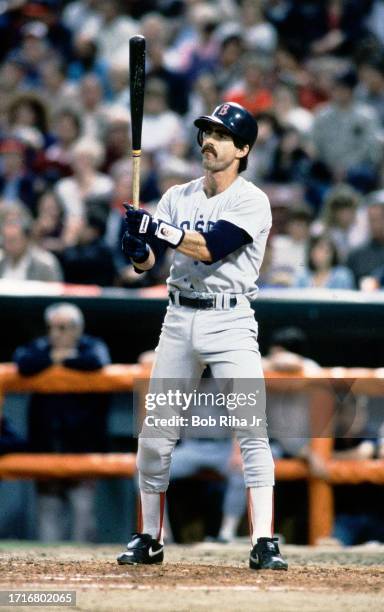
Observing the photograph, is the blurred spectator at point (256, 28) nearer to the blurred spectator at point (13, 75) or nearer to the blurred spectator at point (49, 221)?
the blurred spectator at point (13, 75)

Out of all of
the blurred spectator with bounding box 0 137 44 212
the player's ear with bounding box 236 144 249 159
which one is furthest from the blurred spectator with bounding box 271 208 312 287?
the player's ear with bounding box 236 144 249 159

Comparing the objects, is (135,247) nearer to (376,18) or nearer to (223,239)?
(223,239)

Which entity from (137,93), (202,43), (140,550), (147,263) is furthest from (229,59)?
(140,550)

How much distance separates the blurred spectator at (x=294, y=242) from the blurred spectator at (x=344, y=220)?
80mm

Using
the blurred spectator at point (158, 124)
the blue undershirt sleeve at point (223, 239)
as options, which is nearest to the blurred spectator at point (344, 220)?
the blurred spectator at point (158, 124)

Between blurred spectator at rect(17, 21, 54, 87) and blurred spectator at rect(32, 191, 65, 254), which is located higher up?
blurred spectator at rect(17, 21, 54, 87)

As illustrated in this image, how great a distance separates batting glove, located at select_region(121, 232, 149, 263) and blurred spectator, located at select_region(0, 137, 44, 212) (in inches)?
195

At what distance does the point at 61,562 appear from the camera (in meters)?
5.52

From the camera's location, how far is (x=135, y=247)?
5.08 metres

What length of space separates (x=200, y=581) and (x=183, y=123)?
253 inches

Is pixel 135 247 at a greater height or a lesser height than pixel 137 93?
lesser

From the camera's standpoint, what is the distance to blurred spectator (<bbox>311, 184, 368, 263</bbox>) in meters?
8.75

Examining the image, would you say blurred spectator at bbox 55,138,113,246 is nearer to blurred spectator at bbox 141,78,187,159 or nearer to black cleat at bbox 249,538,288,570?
blurred spectator at bbox 141,78,187,159

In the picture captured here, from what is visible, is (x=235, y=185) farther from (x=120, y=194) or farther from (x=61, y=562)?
(x=120, y=194)
